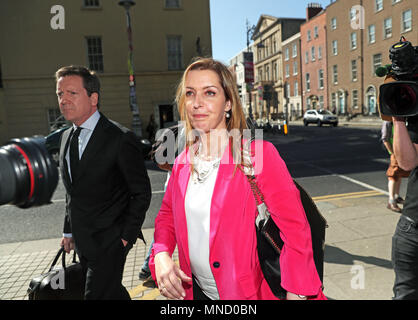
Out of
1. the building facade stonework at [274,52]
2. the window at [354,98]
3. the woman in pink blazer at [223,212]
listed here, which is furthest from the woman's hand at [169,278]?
the building facade stonework at [274,52]

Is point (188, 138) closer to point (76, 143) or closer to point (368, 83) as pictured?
point (76, 143)

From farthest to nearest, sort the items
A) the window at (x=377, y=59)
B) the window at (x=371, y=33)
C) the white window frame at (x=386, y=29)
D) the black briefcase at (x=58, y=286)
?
the window at (x=371, y=33)
the window at (x=377, y=59)
the white window frame at (x=386, y=29)
the black briefcase at (x=58, y=286)

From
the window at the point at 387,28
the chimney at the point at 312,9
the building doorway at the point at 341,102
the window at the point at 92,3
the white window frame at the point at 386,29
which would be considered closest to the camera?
the window at the point at 92,3

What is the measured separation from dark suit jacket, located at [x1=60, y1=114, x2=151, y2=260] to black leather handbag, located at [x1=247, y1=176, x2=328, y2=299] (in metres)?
1.08

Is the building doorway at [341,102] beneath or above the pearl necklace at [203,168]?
above

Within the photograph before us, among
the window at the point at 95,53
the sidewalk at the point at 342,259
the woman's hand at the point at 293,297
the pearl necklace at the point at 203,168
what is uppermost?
the window at the point at 95,53

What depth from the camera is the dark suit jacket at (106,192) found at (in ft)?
7.22

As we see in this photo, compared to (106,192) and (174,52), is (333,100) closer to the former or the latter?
(174,52)

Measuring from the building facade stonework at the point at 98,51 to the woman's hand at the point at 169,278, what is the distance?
683 inches

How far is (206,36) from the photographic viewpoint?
19.7 metres

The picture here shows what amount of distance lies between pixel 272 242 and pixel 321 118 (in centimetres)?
3334

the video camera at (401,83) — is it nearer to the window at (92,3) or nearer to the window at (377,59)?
the window at (92,3)

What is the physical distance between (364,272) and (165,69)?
18.1 m
